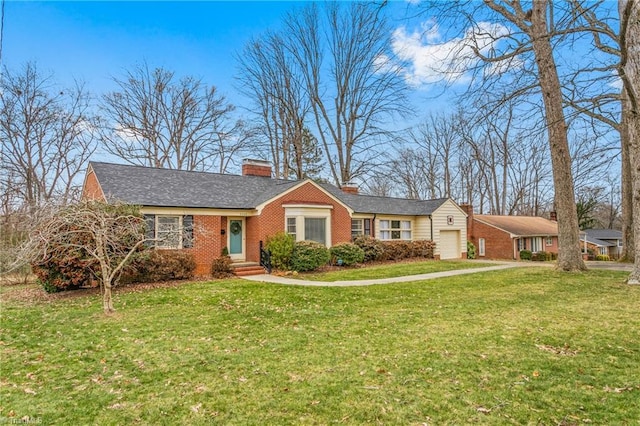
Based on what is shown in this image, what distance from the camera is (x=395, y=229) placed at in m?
21.8

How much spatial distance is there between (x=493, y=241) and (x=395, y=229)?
11.2 metres

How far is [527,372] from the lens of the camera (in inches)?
171

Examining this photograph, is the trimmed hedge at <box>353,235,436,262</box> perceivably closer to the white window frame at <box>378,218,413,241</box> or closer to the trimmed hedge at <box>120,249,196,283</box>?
the white window frame at <box>378,218,413,241</box>

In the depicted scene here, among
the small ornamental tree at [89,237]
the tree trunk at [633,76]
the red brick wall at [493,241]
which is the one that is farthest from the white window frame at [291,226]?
the red brick wall at [493,241]

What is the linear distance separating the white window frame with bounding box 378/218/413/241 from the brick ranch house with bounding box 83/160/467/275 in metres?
0.06

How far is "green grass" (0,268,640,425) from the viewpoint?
350 centimetres

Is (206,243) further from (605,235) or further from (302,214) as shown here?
(605,235)

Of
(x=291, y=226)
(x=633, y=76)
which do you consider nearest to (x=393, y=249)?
(x=291, y=226)

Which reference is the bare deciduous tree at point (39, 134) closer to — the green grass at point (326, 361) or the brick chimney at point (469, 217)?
the green grass at point (326, 361)

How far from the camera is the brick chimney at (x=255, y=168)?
65.3ft

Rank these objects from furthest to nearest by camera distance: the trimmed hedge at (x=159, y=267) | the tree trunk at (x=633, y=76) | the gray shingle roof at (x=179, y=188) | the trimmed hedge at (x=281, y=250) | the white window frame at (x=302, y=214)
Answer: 1. the white window frame at (x=302, y=214)
2. the trimmed hedge at (x=281, y=250)
3. the gray shingle roof at (x=179, y=188)
4. the trimmed hedge at (x=159, y=267)
5. the tree trunk at (x=633, y=76)

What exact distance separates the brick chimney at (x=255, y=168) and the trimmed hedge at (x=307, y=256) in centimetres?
655

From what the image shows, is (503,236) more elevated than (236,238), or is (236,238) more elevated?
(236,238)

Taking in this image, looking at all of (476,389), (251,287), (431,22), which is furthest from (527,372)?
(431,22)
